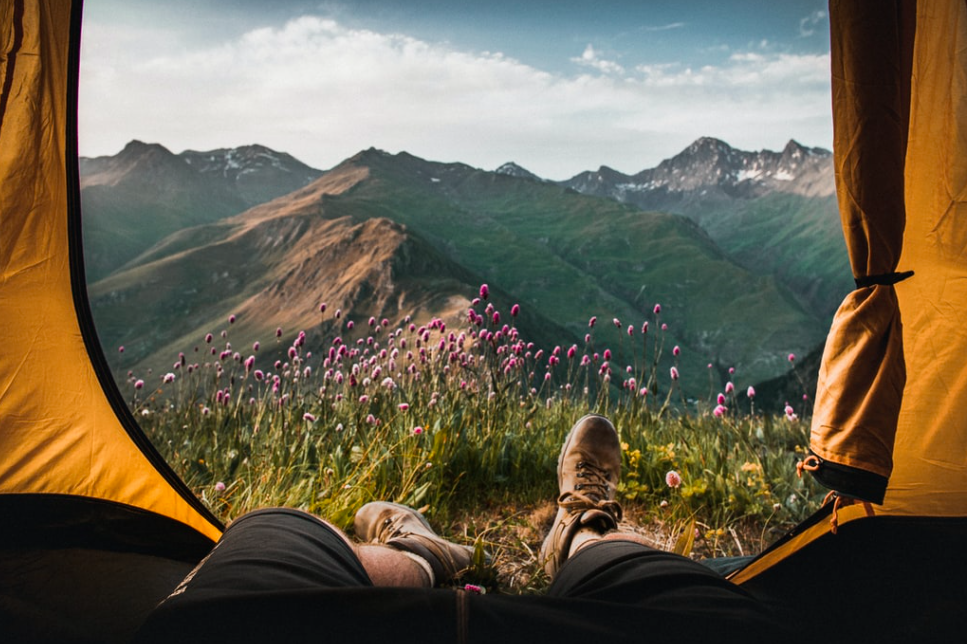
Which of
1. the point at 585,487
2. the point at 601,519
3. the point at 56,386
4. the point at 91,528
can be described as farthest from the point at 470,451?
the point at 56,386

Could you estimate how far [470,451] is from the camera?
306 centimetres

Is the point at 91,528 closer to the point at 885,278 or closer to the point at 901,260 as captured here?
the point at 885,278

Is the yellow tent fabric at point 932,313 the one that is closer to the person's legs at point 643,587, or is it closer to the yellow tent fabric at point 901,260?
the yellow tent fabric at point 901,260

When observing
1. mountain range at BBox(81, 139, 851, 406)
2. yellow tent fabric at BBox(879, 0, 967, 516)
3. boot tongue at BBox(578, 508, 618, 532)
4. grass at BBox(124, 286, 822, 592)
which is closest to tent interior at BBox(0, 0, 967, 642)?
yellow tent fabric at BBox(879, 0, 967, 516)

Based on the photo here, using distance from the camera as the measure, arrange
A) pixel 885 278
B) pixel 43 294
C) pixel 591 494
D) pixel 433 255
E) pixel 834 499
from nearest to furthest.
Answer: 1. pixel 885 278
2. pixel 834 499
3. pixel 43 294
4. pixel 591 494
5. pixel 433 255

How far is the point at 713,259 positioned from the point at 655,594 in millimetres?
132481

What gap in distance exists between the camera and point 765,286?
113250mm

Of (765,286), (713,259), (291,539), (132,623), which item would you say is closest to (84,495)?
(132,623)

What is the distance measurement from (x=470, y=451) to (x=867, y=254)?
2.03 m

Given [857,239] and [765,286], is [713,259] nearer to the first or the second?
[765,286]

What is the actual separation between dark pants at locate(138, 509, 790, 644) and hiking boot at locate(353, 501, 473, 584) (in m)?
0.71

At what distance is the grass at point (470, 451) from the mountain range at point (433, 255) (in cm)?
2712

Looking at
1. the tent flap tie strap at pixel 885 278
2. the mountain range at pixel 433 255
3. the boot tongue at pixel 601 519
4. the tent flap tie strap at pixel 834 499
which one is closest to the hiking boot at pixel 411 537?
the boot tongue at pixel 601 519

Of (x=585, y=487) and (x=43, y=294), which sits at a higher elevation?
(x=43, y=294)
